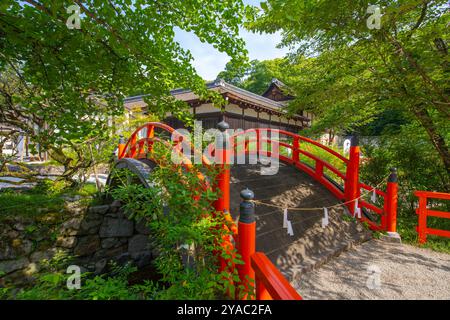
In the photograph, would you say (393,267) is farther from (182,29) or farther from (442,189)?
(182,29)

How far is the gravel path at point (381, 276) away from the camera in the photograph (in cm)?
318

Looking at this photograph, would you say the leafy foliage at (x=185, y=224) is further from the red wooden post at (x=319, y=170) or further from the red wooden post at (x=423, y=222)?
the red wooden post at (x=423, y=222)

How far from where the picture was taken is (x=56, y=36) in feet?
8.38

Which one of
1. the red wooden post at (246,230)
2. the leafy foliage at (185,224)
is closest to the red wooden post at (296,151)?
the leafy foliage at (185,224)

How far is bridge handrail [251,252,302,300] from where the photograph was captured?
1536 mm

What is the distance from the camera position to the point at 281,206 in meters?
4.78

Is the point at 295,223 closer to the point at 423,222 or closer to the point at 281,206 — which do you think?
the point at 281,206


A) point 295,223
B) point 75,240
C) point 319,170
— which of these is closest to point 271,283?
point 295,223

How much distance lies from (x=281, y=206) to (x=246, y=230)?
2.46 m

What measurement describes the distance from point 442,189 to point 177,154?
735 centimetres

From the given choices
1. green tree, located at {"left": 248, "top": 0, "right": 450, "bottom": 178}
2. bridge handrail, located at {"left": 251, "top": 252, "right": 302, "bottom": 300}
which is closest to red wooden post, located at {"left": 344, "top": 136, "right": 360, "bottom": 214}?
green tree, located at {"left": 248, "top": 0, "right": 450, "bottom": 178}

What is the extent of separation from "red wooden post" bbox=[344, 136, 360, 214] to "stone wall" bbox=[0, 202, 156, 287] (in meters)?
5.21
